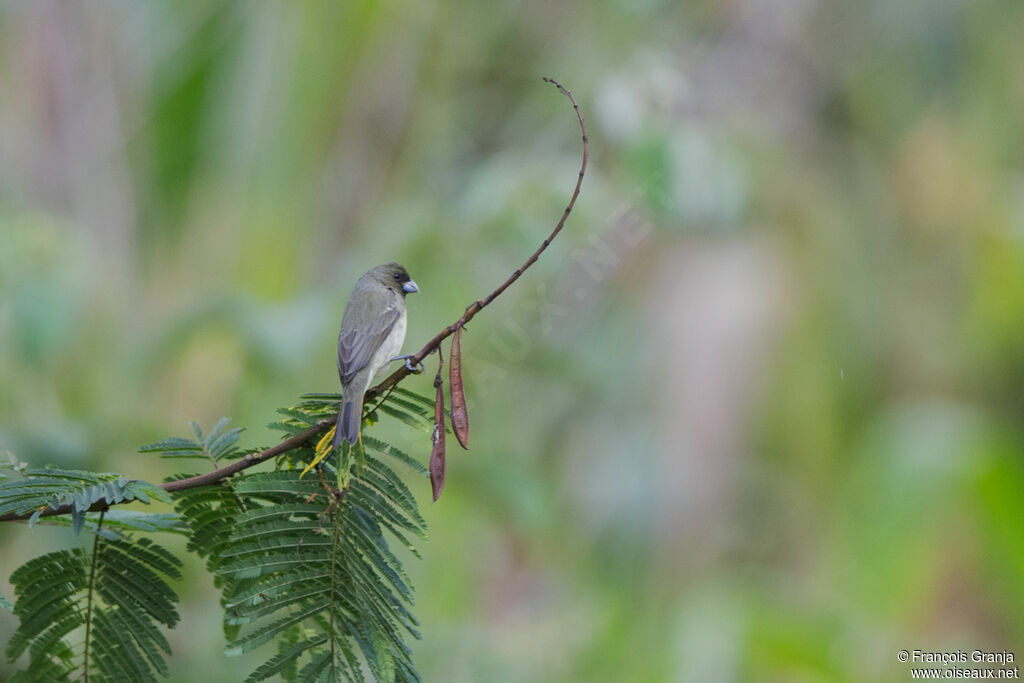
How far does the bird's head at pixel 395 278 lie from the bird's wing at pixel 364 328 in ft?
0.31

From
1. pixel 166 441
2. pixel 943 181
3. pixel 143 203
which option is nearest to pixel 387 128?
pixel 143 203

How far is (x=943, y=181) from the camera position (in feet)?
18.5

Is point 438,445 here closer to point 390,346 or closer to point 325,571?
point 325,571

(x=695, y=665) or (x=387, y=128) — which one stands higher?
(x=387, y=128)

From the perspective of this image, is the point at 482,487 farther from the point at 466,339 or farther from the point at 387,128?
the point at 387,128

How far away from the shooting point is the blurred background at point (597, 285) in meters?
3.66

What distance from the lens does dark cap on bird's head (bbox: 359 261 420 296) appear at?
242cm

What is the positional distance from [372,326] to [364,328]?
18mm

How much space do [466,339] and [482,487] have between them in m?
0.59

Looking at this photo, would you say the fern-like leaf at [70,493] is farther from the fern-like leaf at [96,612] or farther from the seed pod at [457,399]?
the seed pod at [457,399]

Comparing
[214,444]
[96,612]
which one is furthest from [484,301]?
[96,612]

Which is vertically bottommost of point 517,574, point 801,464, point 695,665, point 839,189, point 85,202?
point 695,665

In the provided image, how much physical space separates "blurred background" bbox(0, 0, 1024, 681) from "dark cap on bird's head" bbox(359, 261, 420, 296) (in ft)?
3.00

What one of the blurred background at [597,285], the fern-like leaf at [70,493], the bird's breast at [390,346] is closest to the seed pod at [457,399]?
the fern-like leaf at [70,493]
